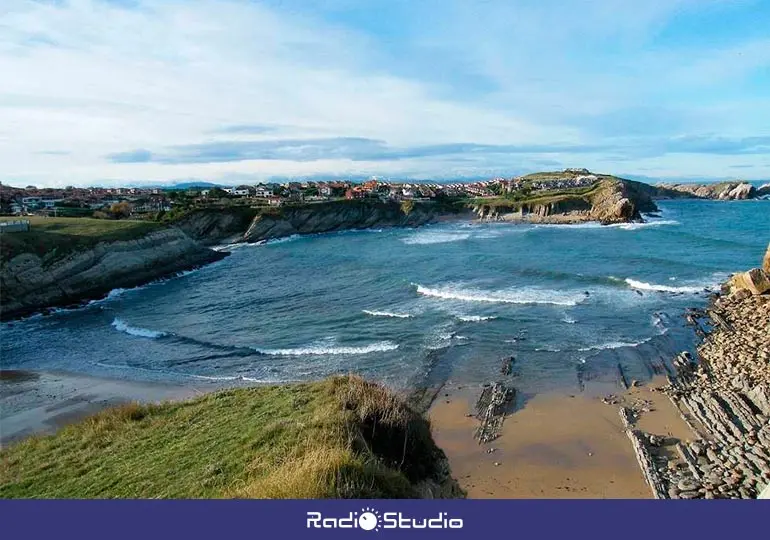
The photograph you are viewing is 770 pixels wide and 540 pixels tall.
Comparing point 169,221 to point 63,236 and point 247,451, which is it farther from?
point 247,451

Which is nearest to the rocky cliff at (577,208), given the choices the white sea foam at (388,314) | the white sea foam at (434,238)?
the white sea foam at (434,238)

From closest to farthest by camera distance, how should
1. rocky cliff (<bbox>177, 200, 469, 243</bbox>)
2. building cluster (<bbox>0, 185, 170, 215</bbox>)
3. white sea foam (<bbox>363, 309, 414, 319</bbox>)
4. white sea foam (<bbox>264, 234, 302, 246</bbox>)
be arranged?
1. white sea foam (<bbox>363, 309, 414, 319</bbox>)
2. building cluster (<bbox>0, 185, 170, 215</bbox>)
3. rocky cliff (<bbox>177, 200, 469, 243</bbox>)
4. white sea foam (<bbox>264, 234, 302, 246</bbox>)

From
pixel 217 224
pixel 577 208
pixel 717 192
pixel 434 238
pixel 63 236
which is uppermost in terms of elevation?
pixel 717 192

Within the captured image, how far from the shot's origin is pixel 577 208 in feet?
322

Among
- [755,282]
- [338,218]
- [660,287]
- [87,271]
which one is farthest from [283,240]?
[755,282]

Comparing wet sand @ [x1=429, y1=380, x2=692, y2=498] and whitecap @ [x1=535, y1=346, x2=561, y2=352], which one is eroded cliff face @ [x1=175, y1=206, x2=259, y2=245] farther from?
wet sand @ [x1=429, y1=380, x2=692, y2=498]

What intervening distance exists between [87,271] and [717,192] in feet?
589

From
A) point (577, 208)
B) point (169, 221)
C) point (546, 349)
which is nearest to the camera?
point (546, 349)

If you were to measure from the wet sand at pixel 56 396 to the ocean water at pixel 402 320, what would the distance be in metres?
1.12

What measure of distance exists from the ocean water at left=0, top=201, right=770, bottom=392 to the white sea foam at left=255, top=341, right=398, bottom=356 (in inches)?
4.0

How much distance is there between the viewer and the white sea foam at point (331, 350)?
23016 mm

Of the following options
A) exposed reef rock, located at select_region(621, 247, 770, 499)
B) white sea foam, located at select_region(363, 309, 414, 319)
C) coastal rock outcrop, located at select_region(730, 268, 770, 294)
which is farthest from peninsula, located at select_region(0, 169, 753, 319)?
coastal rock outcrop, located at select_region(730, 268, 770, 294)

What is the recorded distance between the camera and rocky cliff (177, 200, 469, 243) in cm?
7500

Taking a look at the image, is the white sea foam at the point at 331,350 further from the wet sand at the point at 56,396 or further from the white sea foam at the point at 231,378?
the wet sand at the point at 56,396
